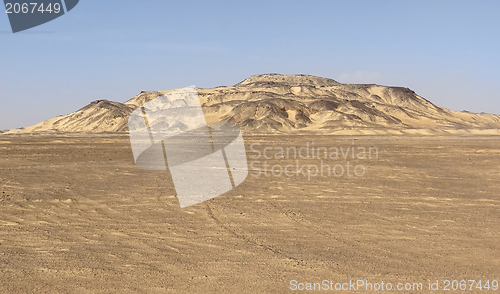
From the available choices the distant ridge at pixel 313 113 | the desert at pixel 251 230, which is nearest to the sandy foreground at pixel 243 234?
the desert at pixel 251 230

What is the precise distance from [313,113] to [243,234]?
8063cm

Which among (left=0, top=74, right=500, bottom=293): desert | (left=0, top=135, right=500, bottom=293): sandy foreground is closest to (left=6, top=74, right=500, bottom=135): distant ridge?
(left=0, top=74, right=500, bottom=293): desert

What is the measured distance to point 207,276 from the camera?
6.80 metres

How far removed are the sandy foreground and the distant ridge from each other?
171 feet

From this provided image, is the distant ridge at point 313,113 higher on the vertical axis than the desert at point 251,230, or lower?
lower

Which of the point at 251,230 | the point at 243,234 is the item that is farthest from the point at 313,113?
the point at 243,234

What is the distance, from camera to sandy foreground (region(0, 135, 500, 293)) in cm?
678

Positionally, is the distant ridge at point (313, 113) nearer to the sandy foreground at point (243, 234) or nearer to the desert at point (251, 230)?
the desert at point (251, 230)

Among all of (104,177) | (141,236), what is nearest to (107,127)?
(104,177)

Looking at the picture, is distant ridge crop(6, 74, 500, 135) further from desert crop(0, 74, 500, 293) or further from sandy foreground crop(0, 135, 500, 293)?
sandy foreground crop(0, 135, 500, 293)

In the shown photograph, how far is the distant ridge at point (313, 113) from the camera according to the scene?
250 feet

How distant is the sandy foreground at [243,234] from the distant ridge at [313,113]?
5214cm

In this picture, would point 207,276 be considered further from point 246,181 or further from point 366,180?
point 366,180

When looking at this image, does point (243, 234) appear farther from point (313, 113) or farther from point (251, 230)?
point (313, 113)
